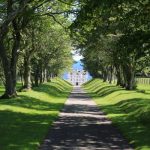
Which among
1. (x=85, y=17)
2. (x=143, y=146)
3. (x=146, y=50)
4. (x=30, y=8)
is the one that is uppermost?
(x=30, y=8)

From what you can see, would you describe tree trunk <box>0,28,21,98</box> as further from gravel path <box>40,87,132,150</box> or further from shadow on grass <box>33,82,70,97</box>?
gravel path <box>40,87,132,150</box>

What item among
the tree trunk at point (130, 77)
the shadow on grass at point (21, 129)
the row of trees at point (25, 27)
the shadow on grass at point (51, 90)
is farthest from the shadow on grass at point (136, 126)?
the tree trunk at point (130, 77)

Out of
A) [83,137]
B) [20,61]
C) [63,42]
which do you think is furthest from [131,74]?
[83,137]

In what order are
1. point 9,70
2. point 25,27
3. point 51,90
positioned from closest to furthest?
point 9,70, point 25,27, point 51,90

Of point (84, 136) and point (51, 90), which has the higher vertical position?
point (51, 90)

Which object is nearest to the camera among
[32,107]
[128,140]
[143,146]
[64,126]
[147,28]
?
[143,146]

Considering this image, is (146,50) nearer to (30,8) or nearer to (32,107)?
(32,107)

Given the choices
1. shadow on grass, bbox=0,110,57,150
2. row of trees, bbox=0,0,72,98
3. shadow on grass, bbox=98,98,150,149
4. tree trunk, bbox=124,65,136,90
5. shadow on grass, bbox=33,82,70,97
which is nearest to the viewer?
shadow on grass, bbox=0,110,57,150

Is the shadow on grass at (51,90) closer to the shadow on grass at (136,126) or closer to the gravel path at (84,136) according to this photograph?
the shadow on grass at (136,126)

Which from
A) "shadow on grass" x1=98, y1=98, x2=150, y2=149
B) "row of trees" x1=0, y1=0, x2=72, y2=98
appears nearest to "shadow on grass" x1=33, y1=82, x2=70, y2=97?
"row of trees" x1=0, y1=0, x2=72, y2=98

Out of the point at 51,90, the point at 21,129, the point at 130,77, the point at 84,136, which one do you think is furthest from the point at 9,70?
the point at 130,77

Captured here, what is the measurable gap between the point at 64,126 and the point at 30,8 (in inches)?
719

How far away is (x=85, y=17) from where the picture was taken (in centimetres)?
2356

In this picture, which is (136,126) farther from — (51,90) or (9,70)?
(51,90)
